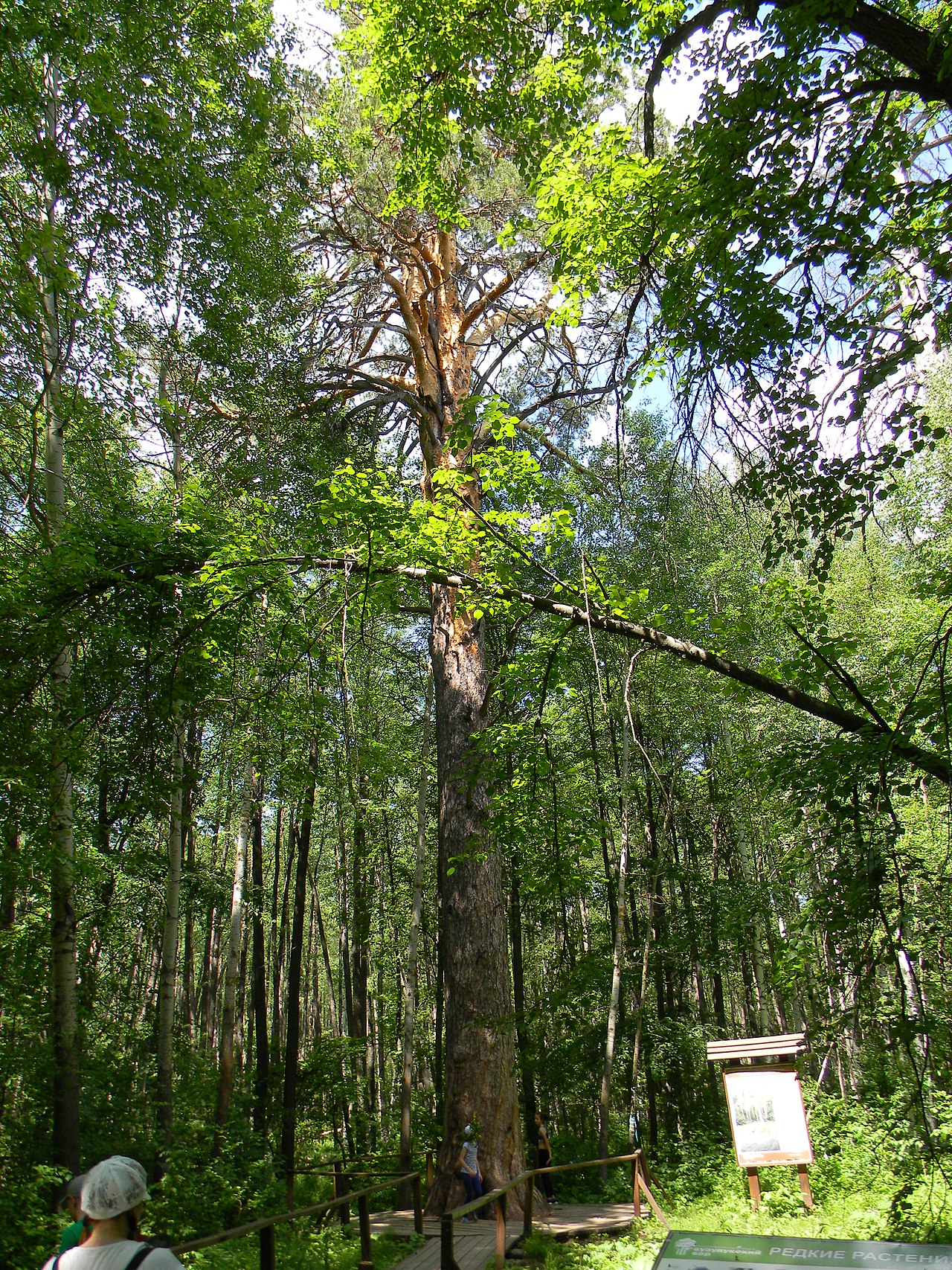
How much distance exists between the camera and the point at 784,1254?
2.80 metres

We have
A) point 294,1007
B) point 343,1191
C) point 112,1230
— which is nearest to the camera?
point 112,1230

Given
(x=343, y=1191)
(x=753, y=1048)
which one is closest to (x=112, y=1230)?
(x=753, y=1048)

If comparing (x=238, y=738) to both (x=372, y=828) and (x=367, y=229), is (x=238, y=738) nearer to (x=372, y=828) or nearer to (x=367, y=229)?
(x=367, y=229)

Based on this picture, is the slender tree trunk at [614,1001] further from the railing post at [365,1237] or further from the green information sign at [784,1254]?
the green information sign at [784,1254]

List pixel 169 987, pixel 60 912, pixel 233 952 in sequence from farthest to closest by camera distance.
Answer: pixel 233 952, pixel 169 987, pixel 60 912

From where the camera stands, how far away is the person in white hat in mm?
2246

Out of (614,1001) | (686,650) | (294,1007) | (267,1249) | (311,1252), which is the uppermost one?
(686,650)

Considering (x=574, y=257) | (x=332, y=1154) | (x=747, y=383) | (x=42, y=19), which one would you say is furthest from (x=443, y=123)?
(x=332, y=1154)

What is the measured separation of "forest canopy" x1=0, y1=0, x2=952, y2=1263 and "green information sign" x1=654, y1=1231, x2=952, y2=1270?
1.98ft

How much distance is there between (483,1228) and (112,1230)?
292 inches

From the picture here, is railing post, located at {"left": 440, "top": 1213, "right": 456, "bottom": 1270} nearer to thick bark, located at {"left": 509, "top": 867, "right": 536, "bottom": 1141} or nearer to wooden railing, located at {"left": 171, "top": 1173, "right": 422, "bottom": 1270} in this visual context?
wooden railing, located at {"left": 171, "top": 1173, "right": 422, "bottom": 1270}

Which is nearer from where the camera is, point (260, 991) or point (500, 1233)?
point (500, 1233)

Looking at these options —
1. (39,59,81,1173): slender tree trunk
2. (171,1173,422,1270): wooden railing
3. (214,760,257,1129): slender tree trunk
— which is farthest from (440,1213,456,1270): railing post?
(214,760,257,1129): slender tree trunk

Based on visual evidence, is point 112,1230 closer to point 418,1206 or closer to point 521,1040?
point 418,1206
